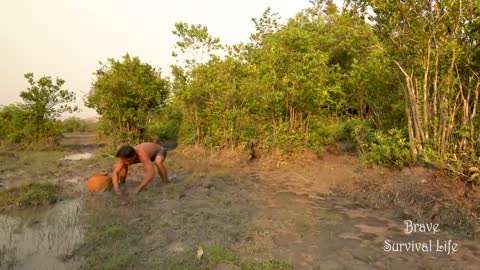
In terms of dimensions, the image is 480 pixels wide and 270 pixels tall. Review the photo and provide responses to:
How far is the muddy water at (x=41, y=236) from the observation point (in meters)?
4.57

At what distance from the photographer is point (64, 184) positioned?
904cm

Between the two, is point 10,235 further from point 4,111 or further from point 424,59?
point 4,111

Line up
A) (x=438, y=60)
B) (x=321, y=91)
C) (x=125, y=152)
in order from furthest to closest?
(x=321, y=91), (x=125, y=152), (x=438, y=60)

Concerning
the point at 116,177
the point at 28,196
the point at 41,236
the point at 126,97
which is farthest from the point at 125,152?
the point at 126,97

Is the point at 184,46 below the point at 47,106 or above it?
above

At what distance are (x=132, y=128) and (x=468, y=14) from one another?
1277cm

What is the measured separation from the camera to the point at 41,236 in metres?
5.49

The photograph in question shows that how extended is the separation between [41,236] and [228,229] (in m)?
2.64

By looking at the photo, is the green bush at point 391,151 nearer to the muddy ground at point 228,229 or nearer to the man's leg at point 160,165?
the muddy ground at point 228,229

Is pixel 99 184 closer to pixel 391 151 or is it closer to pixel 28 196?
pixel 28 196

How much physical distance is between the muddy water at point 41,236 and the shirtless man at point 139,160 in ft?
3.28

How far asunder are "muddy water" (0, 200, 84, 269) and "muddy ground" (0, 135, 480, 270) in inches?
0.6

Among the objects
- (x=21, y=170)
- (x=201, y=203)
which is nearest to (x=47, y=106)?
(x=21, y=170)

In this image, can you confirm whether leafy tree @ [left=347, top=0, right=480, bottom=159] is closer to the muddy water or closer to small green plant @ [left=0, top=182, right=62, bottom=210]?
the muddy water
